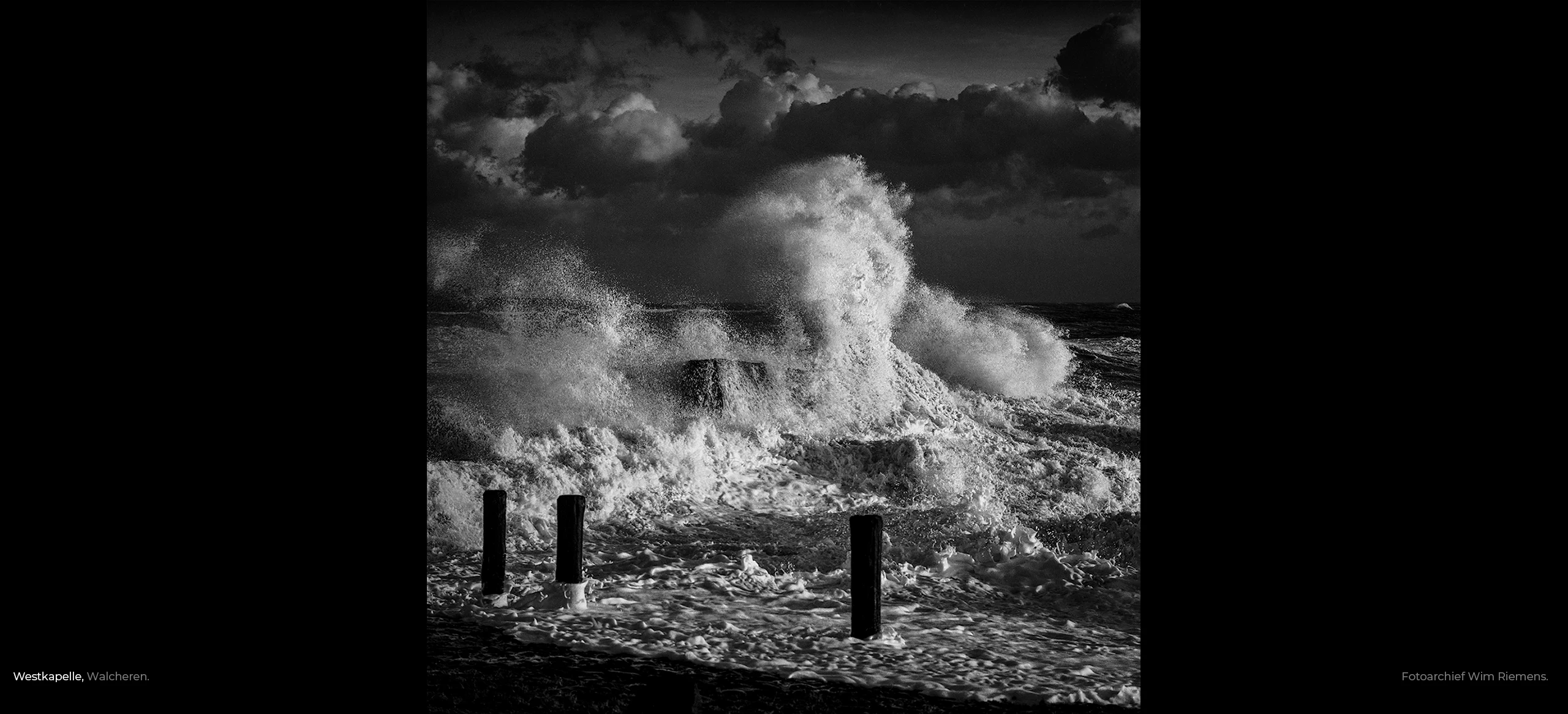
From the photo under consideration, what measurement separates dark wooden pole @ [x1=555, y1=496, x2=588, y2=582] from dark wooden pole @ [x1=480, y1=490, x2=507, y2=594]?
1.03 ft

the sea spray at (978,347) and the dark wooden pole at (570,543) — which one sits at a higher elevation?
the sea spray at (978,347)

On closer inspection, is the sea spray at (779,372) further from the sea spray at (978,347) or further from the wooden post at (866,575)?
the wooden post at (866,575)

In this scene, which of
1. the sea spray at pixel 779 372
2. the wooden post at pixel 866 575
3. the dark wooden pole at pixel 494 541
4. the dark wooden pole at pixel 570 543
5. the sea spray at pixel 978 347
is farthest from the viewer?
the sea spray at pixel 978 347

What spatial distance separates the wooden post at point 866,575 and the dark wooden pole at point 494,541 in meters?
1.93

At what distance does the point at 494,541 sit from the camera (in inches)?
216

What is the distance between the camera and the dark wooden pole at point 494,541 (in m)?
5.42

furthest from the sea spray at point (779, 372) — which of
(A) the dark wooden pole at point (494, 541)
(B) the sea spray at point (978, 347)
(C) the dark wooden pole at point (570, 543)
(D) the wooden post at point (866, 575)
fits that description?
(D) the wooden post at point (866, 575)

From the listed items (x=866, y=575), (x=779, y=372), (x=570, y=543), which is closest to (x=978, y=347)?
(x=779, y=372)

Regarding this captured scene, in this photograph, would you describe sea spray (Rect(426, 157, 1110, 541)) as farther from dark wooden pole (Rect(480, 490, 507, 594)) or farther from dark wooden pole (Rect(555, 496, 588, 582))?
dark wooden pole (Rect(555, 496, 588, 582))

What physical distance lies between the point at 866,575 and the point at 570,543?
167 cm
